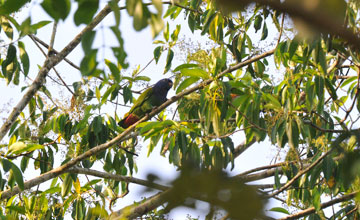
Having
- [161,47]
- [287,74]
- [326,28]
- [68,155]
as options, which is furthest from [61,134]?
[326,28]

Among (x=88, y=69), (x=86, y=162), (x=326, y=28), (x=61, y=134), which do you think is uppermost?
(x=61, y=134)

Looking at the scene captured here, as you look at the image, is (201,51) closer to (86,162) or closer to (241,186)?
(86,162)

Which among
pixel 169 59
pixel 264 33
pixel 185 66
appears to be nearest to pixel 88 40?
pixel 185 66

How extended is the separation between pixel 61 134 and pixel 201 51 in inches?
53.5

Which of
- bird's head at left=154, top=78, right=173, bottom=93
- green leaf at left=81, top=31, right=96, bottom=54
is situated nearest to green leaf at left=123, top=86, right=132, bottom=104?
bird's head at left=154, top=78, right=173, bottom=93

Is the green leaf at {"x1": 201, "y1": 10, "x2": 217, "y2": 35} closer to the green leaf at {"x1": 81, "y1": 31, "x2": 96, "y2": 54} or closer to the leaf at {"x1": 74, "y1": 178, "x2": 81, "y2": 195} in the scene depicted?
the leaf at {"x1": 74, "y1": 178, "x2": 81, "y2": 195}

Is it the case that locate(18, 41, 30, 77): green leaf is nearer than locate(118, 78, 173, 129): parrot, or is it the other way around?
locate(18, 41, 30, 77): green leaf

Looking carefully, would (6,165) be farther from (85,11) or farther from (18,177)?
(85,11)

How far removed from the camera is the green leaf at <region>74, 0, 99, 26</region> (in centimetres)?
111

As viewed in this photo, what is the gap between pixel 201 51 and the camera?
3.43 meters

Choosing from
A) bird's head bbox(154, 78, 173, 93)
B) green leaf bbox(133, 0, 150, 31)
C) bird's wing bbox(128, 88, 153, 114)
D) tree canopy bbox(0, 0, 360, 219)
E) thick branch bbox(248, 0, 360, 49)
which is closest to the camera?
thick branch bbox(248, 0, 360, 49)

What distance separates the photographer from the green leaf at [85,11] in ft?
3.66

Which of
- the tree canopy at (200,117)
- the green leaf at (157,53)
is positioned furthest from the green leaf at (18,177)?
the green leaf at (157,53)

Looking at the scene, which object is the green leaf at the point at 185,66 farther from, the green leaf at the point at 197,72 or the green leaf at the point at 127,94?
the green leaf at the point at 127,94
